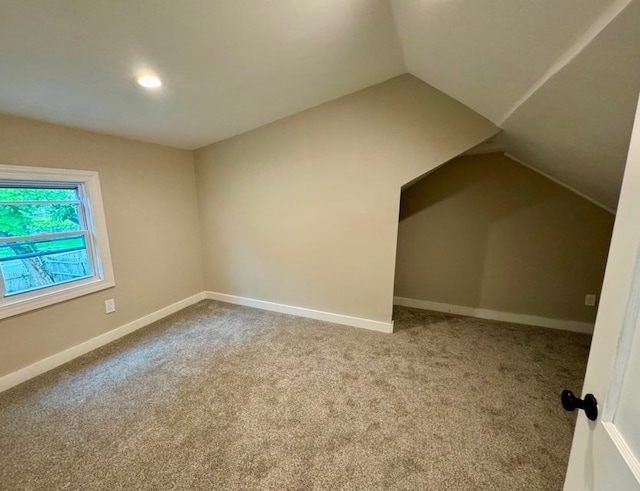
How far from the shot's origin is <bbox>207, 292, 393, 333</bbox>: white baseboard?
9.53 feet

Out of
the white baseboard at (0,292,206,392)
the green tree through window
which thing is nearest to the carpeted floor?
the white baseboard at (0,292,206,392)

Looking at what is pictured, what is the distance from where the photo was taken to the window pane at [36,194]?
6.89ft

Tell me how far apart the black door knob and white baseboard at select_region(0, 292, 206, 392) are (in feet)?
10.6

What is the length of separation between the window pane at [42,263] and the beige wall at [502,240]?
10.9ft

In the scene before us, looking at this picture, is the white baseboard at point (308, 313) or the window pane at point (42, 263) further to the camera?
the white baseboard at point (308, 313)

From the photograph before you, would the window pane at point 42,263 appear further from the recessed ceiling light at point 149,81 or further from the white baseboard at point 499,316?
the white baseboard at point 499,316

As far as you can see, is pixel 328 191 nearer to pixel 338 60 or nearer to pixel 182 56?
pixel 338 60

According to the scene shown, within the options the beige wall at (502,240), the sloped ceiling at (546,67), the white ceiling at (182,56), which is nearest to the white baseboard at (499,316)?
the beige wall at (502,240)

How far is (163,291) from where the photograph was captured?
3230mm

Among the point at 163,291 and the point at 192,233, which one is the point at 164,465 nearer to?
the point at 163,291

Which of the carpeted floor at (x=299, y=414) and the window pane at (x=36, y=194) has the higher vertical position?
the window pane at (x=36, y=194)

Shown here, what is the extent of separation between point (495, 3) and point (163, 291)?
357 centimetres

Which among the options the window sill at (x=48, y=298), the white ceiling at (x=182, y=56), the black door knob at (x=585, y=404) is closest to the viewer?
the black door knob at (x=585, y=404)

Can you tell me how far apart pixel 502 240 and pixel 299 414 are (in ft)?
8.88
